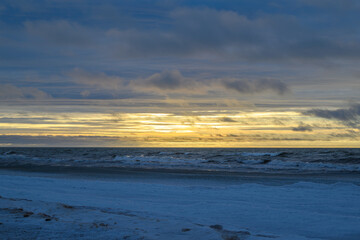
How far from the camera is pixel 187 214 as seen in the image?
26.2 feet

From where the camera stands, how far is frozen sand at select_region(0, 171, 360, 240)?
19.2 feet

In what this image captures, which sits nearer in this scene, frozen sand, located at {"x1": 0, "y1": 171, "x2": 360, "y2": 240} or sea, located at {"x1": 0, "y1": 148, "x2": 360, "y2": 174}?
frozen sand, located at {"x1": 0, "y1": 171, "x2": 360, "y2": 240}

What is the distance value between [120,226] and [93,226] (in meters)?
0.49

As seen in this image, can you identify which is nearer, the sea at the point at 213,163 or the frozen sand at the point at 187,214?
the frozen sand at the point at 187,214

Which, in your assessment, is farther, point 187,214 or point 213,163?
point 213,163

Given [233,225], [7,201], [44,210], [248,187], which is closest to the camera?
[233,225]

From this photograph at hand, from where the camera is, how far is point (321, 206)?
903cm

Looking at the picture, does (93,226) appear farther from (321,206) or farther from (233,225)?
(321,206)

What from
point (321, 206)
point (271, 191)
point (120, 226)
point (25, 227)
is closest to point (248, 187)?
point (271, 191)

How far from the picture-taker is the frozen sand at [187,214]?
5.85 meters

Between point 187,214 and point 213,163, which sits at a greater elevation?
point 187,214

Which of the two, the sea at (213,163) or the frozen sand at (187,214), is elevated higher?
the frozen sand at (187,214)

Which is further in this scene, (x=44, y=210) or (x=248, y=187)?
(x=248, y=187)

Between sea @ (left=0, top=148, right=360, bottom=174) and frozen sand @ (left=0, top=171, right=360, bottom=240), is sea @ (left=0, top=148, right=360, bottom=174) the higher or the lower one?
the lower one
